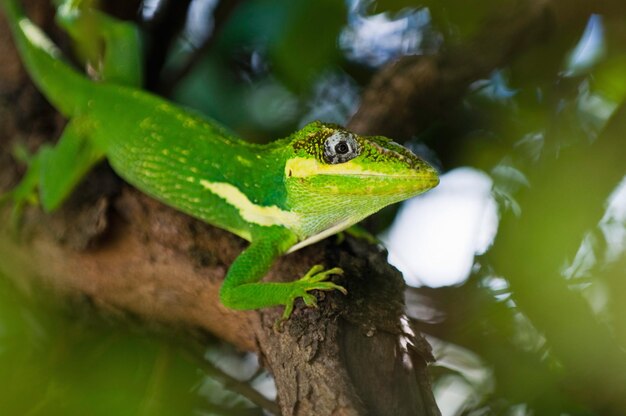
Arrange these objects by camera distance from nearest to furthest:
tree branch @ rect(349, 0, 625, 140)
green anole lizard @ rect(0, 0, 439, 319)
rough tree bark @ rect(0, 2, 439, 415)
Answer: rough tree bark @ rect(0, 2, 439, 415), green anole lizard @ rect(0, 0, 439, 319), tree branch @ rect(349, 0, 625, 140)

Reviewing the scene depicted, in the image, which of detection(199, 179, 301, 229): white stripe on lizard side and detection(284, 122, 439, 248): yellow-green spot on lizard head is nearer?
detection(284, 122, 439, 248): yellow-green spot on lizard head

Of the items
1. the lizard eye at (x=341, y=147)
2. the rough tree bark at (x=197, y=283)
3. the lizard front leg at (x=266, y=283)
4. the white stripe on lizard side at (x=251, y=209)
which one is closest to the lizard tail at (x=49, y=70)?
the rough tree bark at (x=197, y=283)

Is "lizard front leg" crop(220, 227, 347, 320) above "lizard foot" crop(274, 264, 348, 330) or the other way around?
the other way around

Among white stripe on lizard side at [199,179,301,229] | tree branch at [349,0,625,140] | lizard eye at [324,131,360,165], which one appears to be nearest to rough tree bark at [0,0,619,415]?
tree branch at [349,0,625,140]

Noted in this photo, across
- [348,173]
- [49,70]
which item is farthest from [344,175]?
[49,70]

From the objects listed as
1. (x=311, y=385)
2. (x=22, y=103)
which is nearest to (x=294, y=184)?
(x=311, y=385)

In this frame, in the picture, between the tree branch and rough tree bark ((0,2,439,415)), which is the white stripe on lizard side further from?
the tree branch

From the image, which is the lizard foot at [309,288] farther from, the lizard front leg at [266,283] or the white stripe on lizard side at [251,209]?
the white stripe on lizard side at [251,209]

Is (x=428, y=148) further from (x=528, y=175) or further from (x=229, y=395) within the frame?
(x=229, y=395)
